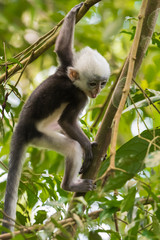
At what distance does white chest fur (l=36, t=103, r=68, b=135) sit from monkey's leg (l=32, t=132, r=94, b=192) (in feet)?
0.26

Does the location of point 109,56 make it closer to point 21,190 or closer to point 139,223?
point 21,190

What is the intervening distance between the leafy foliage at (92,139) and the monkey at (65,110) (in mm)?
104

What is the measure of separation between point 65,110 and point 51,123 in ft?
0.60

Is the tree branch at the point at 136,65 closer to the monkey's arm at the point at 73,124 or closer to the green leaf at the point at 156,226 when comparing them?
the monkey's arm at the point at 73,124

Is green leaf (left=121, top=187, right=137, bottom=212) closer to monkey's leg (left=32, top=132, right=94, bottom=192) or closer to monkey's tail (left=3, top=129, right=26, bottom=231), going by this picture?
monkey's tail (left=3, top=129, right=26, bottom=231)

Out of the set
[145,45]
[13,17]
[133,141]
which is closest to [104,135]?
[133,141]

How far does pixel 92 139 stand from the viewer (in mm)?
3250

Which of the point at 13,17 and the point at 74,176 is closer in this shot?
the point at 13,17

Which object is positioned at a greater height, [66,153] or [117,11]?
[117,11]

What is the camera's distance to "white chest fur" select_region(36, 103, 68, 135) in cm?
322

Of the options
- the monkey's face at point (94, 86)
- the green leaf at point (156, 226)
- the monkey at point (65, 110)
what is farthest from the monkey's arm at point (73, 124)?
the green leaf at point (156, 226)

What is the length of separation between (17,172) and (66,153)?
1.49 ft

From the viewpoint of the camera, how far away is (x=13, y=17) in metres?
0.81

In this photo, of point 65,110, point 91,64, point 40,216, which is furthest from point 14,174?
point 91,64
